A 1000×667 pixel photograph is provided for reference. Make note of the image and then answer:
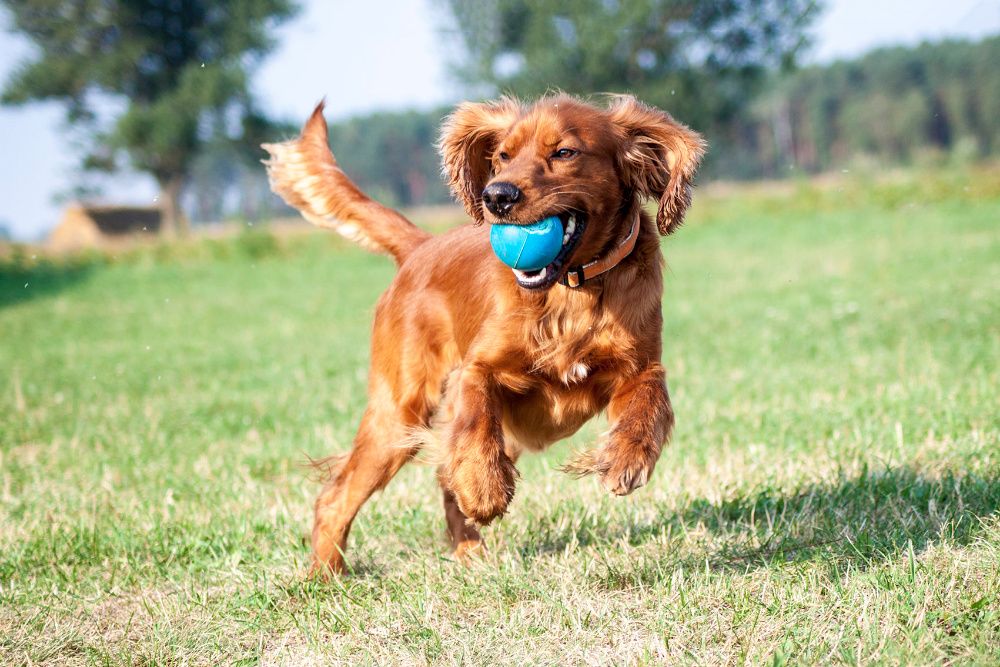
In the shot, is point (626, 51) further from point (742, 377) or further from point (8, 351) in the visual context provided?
point (742, 377)

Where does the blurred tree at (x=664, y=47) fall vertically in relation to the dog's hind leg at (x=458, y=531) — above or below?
above

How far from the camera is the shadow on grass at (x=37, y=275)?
16516 mm

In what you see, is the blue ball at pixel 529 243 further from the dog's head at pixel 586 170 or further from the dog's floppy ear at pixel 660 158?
the dog's floppy ear at pixel 660 158

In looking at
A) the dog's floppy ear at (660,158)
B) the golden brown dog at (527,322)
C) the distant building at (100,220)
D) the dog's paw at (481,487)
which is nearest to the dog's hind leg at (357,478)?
the golden brown dog at (527,322)

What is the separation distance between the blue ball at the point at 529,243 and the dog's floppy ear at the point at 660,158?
1.34 feet

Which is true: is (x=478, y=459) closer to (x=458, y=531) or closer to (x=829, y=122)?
(x=458, y=531)

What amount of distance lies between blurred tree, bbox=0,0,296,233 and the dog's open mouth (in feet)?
102

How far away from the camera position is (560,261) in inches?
112

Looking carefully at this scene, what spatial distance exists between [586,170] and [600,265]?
11.2 inches

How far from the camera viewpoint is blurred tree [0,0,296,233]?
3212cm

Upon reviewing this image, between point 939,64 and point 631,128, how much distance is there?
63524mm

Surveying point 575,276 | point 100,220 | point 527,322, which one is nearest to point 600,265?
point 575,276

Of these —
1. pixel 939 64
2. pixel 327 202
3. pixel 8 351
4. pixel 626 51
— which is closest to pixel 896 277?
pixel 327 202

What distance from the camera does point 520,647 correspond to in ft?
8.19
